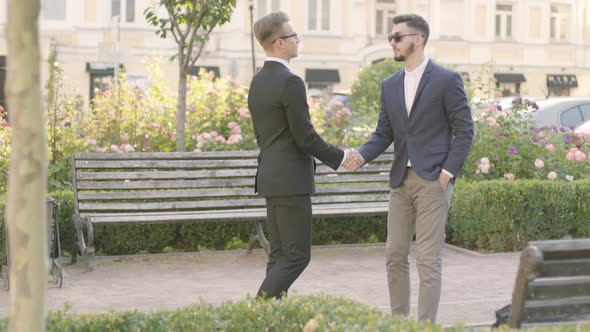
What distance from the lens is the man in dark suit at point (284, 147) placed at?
5598 mm

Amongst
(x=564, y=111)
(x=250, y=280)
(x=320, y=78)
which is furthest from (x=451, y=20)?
(x=250, y=280)

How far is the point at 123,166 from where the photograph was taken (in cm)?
891

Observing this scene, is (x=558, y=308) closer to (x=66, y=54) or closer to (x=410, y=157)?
(x=410, y=157)

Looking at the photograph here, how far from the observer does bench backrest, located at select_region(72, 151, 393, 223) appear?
8734 millimetres

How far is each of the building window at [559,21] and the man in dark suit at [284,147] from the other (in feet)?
121

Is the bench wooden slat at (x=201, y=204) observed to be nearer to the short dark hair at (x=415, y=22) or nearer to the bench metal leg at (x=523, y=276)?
the short dark hair at (x=415, y=22)

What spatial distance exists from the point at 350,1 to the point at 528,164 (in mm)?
27326

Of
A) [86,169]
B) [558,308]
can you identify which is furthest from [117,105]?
[558,308]

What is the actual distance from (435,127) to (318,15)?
1258 inches

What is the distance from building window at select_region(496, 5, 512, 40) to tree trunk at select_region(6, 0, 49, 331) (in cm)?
3778

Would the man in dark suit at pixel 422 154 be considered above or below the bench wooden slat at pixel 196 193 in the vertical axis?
above

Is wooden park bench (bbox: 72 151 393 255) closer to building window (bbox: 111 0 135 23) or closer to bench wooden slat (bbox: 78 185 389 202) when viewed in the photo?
bench wooden slat (bbox: 78 185 389 202)

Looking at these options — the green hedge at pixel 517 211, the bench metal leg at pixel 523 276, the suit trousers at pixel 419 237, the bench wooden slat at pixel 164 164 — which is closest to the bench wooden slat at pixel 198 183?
the bench wooden slat at pixel 164 164

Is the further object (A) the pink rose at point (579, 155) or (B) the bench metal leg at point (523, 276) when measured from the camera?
(A) the pink rose at point (579, 155)
